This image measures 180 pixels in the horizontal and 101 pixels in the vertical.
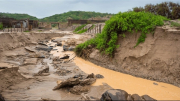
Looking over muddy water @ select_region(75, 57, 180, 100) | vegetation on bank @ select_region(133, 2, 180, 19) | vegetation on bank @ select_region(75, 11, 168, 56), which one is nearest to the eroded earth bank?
muddy water @ select_region(75, 57, 180, 100)

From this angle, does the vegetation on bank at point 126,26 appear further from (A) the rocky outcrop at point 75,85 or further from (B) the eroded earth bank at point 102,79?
(A) the rocky outcrop at point 75,85

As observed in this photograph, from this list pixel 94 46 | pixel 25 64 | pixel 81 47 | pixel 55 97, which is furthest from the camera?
pixel 81 47

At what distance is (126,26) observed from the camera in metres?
6.65

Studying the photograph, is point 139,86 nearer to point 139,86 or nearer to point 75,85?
point 139,86

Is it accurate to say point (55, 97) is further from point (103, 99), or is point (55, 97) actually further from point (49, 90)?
point (103, 99)

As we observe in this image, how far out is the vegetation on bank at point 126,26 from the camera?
6233 mm

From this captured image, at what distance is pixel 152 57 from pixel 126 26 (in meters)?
1.88

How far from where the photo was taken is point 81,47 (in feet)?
30.7

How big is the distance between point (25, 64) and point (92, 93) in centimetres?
420

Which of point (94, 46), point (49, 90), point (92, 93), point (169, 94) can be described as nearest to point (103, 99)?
point (92, 93)

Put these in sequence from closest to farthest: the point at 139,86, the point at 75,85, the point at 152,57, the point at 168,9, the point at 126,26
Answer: the point at 75,85
the point at 139,86
the point at 152,57
the point at 126,26
the point at 168,9

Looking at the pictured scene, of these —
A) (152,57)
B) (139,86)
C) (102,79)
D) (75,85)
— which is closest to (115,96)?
(75,85)

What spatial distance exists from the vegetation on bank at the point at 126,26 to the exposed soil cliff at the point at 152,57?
10.2 inches

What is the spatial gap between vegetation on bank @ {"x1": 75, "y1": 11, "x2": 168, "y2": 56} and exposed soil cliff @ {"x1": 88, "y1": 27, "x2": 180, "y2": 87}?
0.26 metres
